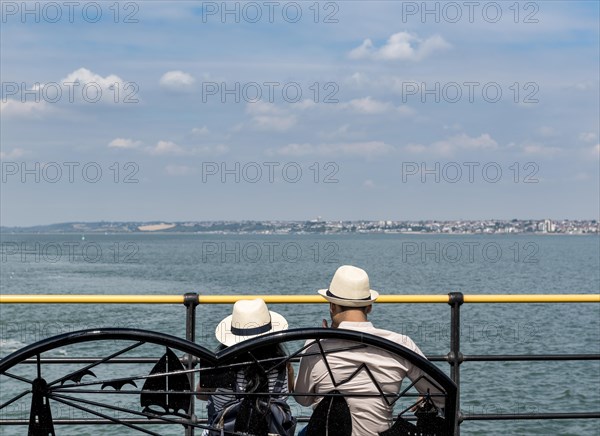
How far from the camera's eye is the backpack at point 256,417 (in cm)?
259

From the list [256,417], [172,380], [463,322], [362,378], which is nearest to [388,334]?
[362,378]

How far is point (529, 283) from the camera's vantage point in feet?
182

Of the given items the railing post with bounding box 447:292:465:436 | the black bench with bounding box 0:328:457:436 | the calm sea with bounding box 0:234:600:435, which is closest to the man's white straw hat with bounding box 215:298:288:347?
the black bench with bounding box 0:328:457:436

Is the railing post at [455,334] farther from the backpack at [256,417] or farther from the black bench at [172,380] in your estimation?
the black bench at [172,380]

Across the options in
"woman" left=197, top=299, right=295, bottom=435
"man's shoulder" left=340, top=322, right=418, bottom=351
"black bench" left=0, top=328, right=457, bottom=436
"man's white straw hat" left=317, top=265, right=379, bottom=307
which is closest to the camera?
"black bench" left=0, top=328, right=457, bottom=436

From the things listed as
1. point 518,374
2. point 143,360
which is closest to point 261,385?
point 143,360

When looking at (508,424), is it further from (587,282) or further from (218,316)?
(587,282)

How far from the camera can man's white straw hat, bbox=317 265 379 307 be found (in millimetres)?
3404

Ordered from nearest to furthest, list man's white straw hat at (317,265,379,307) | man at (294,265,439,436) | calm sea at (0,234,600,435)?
man at (294,265,439,436) < man's white straw hat at (317,265,379,307) < calm sea at (0,234,600,435)

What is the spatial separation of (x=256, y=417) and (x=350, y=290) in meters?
0.93

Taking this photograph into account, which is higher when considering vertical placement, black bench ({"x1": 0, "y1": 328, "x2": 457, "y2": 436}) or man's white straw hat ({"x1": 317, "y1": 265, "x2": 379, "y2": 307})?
man's white straw hat ({"x1": 317, "y1": 265, "x2": 379, "y2": 307})

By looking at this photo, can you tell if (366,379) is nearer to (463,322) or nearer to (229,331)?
(229,331)

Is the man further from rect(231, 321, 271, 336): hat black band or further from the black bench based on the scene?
rect(231, 321, 271, 336): hat black band

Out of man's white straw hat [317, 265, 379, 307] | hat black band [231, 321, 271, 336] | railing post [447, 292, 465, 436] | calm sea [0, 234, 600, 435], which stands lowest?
calm sea [0, 234, 600, 435]
